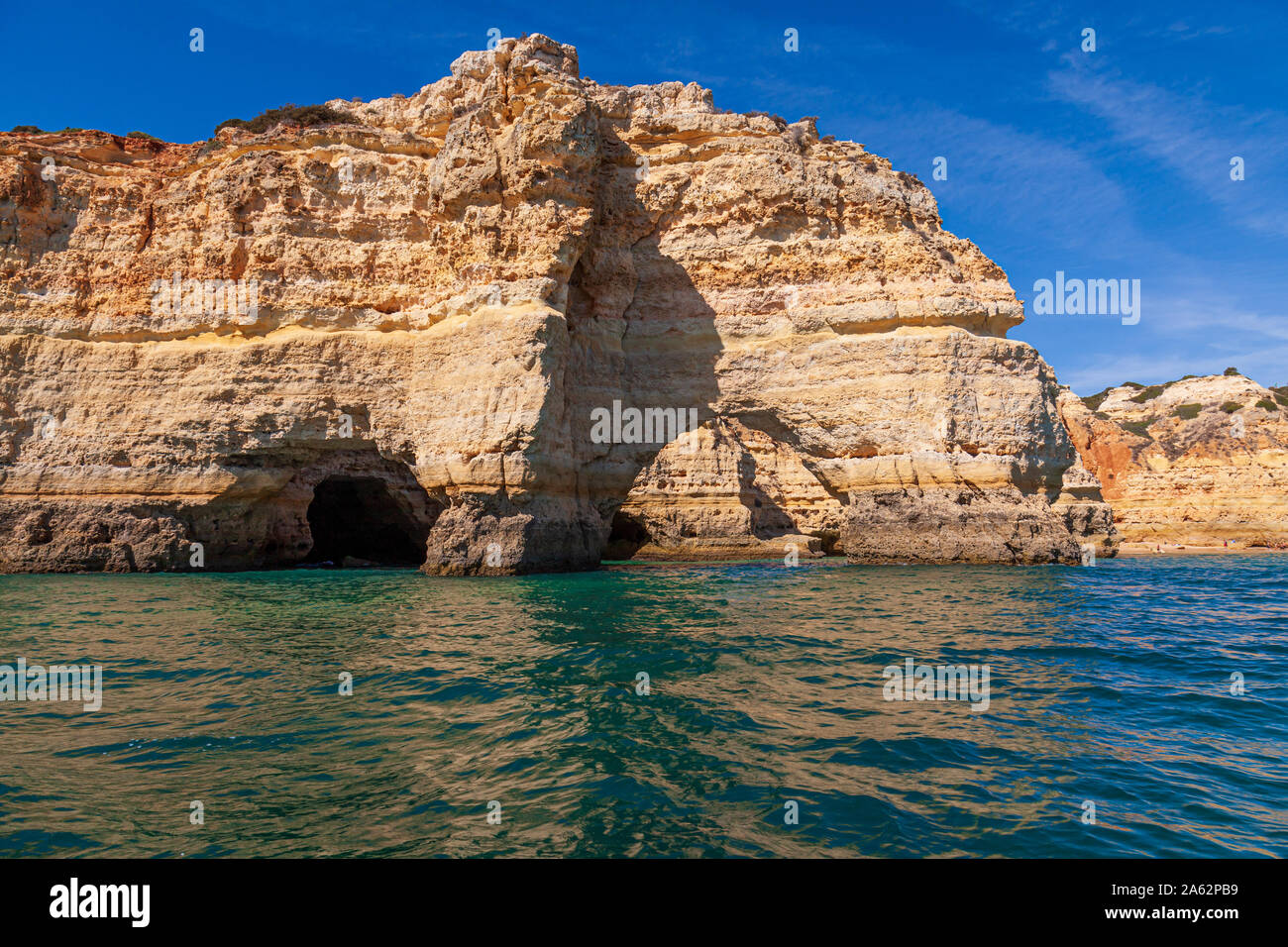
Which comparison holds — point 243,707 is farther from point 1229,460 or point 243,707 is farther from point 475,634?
point 1229,460

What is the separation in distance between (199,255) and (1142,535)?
5074cm

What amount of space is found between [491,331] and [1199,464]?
45.2 metres

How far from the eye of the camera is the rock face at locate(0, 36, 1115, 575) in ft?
66.1

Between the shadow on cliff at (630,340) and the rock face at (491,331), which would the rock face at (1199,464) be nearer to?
the rock face at (491,331)

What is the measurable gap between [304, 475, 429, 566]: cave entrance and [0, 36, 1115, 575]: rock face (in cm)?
336

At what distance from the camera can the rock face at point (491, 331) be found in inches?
794

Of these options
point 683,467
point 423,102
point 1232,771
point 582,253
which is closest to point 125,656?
point 1232,771

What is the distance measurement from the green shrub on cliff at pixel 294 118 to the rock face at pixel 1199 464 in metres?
46.4

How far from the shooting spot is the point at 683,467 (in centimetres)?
3172

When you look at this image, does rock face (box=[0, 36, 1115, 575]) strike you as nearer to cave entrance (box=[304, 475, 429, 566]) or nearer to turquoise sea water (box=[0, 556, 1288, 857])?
cave entrance (box=[304, 475, 429, 566])

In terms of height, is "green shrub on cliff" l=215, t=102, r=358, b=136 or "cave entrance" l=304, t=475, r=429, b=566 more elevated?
"green shrub on cliff" l=215, t=102, r=358, b=136

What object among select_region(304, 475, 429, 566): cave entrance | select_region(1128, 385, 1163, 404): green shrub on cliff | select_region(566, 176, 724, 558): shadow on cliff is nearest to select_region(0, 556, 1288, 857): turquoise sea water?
select_region(566, 176, 724, 558): shadow on cliff

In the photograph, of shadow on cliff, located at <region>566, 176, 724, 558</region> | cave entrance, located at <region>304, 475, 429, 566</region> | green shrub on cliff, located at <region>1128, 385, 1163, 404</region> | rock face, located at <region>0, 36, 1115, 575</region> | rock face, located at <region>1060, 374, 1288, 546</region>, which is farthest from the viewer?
green shrub on cliff, located at <region>1128, 385, 1163, 404</region>

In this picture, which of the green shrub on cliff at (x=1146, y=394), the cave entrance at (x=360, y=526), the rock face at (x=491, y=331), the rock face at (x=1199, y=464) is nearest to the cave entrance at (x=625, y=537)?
the rock face at (x=491, y=331)
